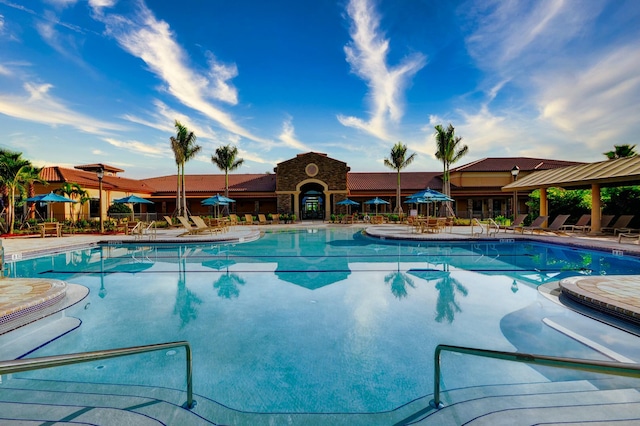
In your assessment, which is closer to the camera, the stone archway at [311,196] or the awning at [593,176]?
the awning at [593,176]

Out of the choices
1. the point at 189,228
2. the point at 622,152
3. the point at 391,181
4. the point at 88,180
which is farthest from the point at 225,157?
the point at 622,152

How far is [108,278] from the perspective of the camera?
29.1ft

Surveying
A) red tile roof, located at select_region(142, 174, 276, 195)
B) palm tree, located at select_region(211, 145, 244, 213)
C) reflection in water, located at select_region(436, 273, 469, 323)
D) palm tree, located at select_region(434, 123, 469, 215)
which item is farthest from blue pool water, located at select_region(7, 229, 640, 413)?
red tile roof, located at select_region(142, 174, 276, 195)

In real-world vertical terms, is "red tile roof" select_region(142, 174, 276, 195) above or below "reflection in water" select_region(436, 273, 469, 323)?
above

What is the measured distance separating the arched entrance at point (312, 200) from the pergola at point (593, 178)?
61.9 feet

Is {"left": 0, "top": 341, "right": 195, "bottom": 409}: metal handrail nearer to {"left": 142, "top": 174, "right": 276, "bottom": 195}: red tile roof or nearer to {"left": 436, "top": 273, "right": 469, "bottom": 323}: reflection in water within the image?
{"left": 436, "top": 273, "right": 469, "bottom": 323}: reflection in water

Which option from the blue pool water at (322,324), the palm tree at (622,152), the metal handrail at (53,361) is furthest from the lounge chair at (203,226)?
the palm tree at (622,152)

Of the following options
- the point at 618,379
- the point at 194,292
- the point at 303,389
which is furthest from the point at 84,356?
the point at 194,292

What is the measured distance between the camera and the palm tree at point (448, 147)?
87.7ft

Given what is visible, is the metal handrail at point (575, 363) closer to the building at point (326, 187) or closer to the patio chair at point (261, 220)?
the patio chair at point (261, 220)

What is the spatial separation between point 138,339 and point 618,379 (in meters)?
6.16

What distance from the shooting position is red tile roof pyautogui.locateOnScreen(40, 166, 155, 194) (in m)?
25.5

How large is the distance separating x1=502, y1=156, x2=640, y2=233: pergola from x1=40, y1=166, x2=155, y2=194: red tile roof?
105 ft

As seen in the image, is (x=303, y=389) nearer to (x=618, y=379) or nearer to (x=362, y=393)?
(x=362, y=393)
